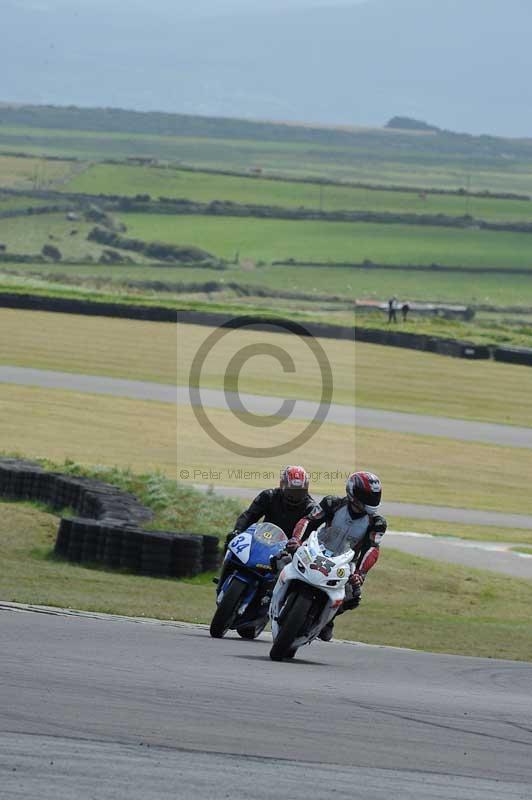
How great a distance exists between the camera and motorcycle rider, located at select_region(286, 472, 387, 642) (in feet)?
39.4

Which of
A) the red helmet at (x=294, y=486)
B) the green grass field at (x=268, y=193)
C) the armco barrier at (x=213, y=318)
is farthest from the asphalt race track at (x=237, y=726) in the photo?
the green grass field at (x=268, y=193)

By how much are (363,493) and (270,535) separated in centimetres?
92

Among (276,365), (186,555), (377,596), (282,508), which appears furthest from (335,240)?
(282,508)

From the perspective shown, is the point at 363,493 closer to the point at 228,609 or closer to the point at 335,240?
the point at 228,609

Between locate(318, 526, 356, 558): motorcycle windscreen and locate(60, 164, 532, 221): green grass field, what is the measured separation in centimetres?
15254

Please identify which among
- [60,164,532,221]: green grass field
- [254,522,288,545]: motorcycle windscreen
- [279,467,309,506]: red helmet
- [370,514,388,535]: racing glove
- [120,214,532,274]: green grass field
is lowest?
[254,522,288,545]: motorcycle windscreen

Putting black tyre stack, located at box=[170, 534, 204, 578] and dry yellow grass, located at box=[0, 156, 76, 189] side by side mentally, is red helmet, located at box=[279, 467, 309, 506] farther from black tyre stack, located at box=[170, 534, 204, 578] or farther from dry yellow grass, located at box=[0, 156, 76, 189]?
dry yellow grass, located at box=[0, 156, 76, 189]

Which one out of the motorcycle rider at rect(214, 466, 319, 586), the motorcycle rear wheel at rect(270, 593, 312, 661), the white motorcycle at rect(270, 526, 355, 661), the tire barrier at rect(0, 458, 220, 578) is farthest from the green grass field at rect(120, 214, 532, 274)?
the motorcycle rear wheel at rect(270, 593, 312, 661)

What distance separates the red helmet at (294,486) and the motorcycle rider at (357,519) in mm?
434

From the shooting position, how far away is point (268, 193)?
181500 mm

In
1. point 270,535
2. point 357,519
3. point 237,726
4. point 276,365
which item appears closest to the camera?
point 237,726

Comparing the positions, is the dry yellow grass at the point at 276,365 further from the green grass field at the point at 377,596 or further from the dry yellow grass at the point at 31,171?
the dry yellow grass at the point at 31,171

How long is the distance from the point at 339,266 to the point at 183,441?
290 feet

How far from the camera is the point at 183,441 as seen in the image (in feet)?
113
